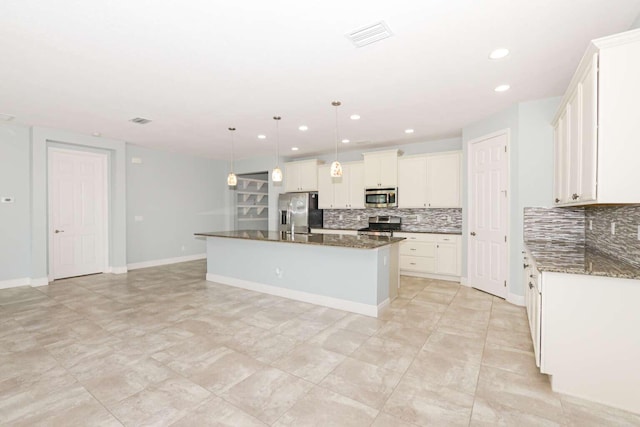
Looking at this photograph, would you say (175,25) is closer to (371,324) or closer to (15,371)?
(15,371)

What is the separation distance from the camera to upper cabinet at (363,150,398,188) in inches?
236

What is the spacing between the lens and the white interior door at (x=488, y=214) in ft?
13.9

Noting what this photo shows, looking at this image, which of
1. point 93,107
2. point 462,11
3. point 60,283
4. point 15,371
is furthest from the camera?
point 60,283

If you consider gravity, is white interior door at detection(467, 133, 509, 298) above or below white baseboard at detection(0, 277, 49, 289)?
above

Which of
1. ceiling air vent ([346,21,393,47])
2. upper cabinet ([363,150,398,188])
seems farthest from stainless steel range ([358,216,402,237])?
ceiling air vent ([346,21,393,47])

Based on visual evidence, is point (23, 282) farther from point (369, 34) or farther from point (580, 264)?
point (580, 264)

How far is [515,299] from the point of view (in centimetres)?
400

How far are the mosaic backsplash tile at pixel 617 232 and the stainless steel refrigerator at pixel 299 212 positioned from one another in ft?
16.2

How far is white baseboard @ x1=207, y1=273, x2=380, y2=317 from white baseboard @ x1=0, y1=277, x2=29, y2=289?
9.99ft

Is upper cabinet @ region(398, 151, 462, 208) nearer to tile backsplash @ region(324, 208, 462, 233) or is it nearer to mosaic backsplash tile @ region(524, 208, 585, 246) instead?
tile backsplash @ region(324, 208, 462, 233)

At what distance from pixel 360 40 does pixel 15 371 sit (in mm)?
3918

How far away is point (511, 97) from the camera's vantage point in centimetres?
373

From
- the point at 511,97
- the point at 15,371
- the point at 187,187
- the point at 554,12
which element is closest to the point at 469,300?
the point at 511,97

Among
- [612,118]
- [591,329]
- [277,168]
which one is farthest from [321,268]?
[612,118]
